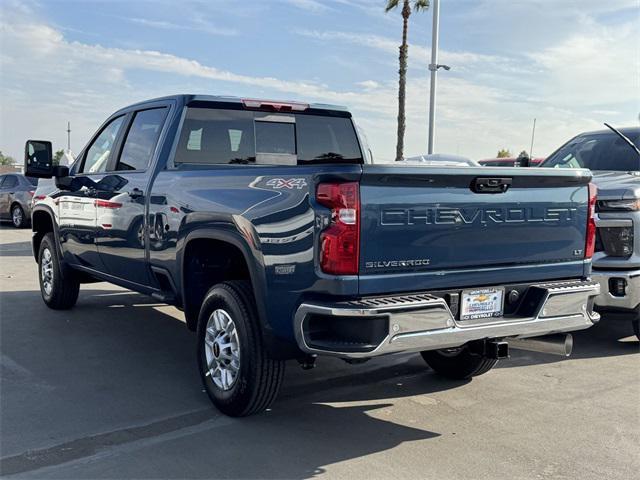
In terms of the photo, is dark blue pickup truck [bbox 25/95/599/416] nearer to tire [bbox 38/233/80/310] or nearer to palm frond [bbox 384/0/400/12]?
tire [bbox 38/233/80/310]

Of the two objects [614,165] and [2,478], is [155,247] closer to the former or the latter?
[2,478]

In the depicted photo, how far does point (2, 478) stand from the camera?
11.2ft

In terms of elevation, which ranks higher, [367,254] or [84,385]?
[367,254]

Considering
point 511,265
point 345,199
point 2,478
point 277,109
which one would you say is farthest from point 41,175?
point 511,265

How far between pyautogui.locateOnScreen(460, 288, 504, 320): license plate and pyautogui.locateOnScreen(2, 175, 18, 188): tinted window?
16918 mm

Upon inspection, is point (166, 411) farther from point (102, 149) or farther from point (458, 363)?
point (102, 149)

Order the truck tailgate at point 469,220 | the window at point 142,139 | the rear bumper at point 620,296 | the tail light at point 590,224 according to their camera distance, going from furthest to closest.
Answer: the rear bumper at point 620,296 → the window at point 142,139 → the tail light at point 590,224 → the truck tailgate at point 469,220

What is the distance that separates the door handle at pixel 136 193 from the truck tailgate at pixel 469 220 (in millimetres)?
2448

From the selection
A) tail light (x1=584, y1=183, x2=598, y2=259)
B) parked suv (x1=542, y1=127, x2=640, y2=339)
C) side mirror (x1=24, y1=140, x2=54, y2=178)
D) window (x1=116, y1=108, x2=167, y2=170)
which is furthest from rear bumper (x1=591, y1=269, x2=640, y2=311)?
side mirror (x1=24, y1=140, x2=54, y2=178)

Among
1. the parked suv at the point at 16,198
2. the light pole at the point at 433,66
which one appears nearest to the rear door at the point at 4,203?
the parked suv at the point at 16,198

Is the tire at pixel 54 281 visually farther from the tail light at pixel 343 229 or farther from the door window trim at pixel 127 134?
the tail light at pixel 343 229

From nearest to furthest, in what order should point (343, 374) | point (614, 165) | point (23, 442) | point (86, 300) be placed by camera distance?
point (23, 442), point (343, 374), point (614, 165), point (86, 300)

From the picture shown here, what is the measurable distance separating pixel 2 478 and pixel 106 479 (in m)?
0.53

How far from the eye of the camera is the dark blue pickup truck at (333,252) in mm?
3461
